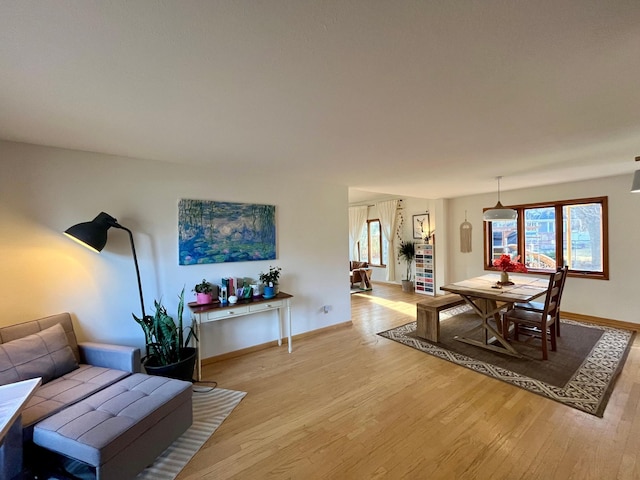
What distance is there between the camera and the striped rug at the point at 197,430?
1.79 m

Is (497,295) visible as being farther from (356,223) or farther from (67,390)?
(356,223)

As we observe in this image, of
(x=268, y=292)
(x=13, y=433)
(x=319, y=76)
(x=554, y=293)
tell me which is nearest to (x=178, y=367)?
(x=13, y=433)

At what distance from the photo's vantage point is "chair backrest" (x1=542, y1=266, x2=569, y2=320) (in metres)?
3.15

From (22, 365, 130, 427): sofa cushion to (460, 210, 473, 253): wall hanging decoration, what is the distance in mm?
6354

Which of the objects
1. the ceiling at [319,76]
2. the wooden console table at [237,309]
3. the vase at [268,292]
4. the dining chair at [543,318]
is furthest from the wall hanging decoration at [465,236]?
the vase at [268,292]

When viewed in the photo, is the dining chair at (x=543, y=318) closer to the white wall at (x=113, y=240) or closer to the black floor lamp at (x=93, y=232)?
the white wall at (x=113, y=240)

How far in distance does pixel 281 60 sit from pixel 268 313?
310cm

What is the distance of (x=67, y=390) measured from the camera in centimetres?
194

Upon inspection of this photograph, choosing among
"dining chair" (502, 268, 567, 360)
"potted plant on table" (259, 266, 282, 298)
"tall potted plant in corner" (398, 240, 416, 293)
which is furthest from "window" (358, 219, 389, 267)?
"potted plant on table" (259, 266, 282, 298)

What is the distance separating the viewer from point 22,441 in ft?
5.11

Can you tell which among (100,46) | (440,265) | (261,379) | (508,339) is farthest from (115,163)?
(440,265)

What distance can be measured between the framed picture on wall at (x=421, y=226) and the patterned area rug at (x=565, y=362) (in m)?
3.29

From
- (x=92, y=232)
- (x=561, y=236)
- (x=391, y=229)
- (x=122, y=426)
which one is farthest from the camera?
(x=391, y=229)

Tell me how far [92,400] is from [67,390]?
29 centimetres
